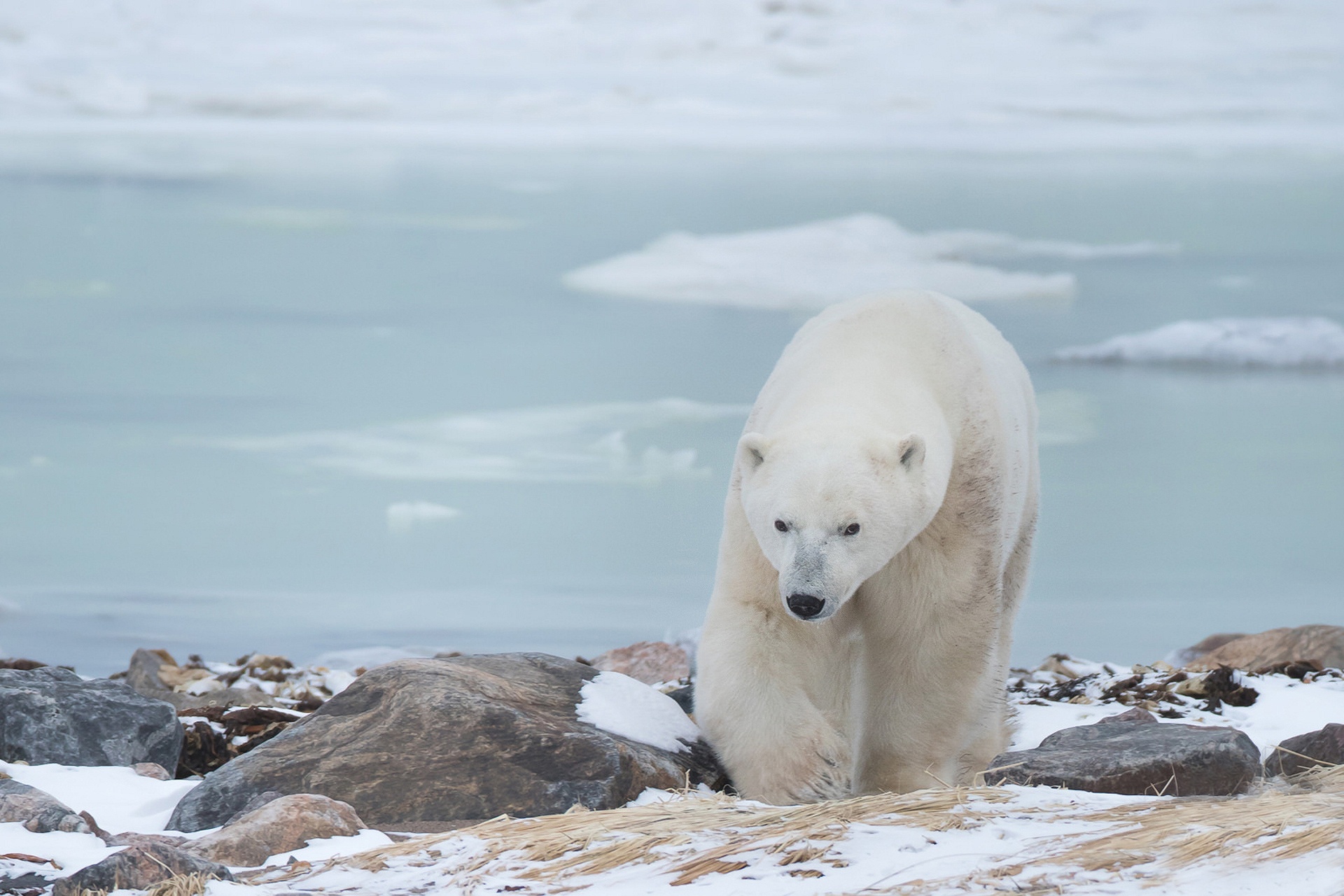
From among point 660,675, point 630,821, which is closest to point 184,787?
point 630,821

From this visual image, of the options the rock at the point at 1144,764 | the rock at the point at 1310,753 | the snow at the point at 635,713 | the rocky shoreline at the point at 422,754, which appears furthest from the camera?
the snow at the point at 635,713

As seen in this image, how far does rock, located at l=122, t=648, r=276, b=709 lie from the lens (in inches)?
234

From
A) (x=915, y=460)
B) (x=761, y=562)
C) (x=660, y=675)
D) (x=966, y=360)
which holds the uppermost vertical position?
(x=966, y=360)

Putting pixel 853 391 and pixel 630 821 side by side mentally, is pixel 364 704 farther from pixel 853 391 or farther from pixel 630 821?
pixel 853 391

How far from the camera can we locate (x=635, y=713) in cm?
445

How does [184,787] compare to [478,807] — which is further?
[184,787]

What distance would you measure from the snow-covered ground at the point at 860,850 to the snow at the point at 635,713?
2.89ft

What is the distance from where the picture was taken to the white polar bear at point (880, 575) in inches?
149

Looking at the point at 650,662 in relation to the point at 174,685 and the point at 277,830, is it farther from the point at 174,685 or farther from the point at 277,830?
the point at 277,830

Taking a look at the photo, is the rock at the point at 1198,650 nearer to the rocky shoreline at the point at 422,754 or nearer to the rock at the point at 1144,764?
the rocky shoreline at the point at 422,754

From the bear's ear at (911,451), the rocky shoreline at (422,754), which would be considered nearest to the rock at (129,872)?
the rocky shoreline at (422,754)

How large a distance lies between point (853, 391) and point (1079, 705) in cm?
235

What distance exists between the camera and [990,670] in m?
4.57

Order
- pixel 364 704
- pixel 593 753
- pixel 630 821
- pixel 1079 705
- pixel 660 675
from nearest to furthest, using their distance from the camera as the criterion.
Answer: pixel 630 821 < pixel 593 753 < pixel 364 704 < pixel 1079 705 < pixel 660 675
